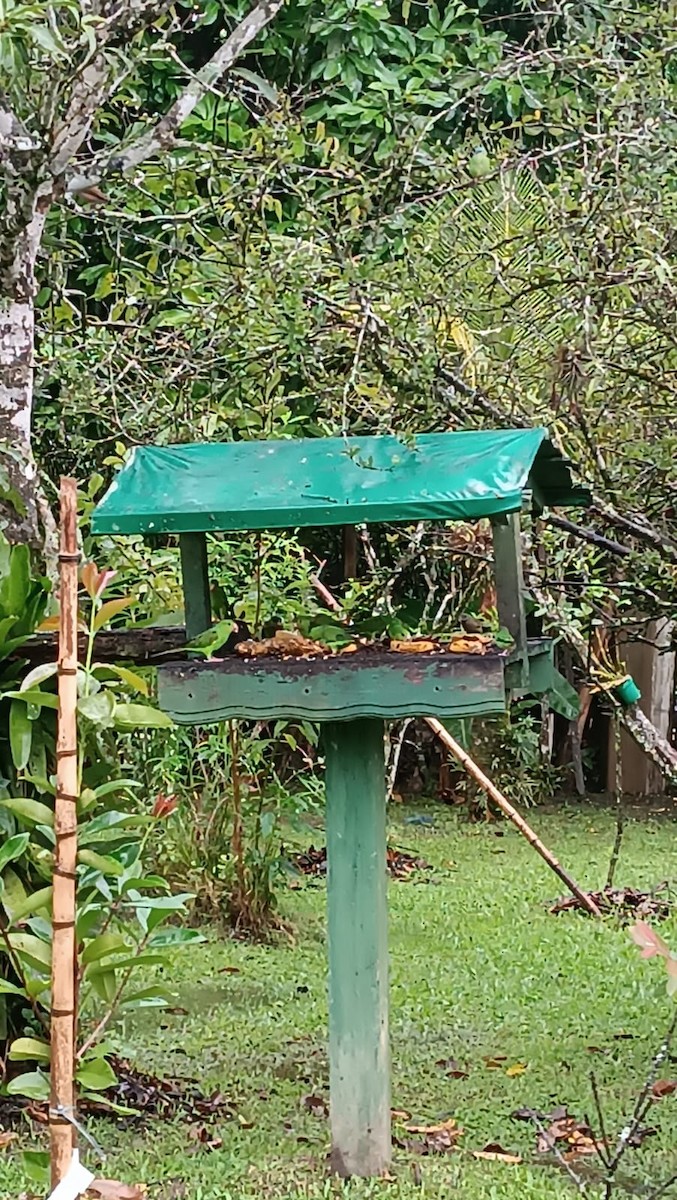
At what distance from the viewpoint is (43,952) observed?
242cm

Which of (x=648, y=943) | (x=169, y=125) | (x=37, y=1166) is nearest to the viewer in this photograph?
(x=648, y=943)

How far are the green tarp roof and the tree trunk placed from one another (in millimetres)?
732

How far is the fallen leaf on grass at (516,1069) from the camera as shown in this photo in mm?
4014

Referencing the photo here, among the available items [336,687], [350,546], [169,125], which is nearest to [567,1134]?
[336,687]

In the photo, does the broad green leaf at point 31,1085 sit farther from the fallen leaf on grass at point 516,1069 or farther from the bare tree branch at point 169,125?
the bare tree branch at point 169,125

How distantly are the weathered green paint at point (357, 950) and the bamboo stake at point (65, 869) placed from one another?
3.96 feet

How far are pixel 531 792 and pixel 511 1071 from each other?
5058mm

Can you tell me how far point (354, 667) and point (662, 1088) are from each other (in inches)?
69.0

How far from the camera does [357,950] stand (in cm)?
319

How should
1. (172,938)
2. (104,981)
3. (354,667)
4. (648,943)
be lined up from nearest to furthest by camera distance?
(648,943) < (172,938) < (104,981) < (354,667)

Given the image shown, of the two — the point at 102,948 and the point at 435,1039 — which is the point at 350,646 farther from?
the point at 435,1039

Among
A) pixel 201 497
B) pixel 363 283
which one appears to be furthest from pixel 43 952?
pixel 363 283

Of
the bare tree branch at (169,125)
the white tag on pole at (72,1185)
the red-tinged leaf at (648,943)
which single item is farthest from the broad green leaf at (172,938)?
the bare tree branch at (169,125)

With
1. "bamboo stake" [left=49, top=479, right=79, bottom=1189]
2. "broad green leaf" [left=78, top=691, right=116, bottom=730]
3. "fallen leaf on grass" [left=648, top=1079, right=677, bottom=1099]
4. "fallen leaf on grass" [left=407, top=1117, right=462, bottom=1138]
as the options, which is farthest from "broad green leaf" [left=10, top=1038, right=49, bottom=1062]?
"fallen leaf on grass" [left=648, top=1079, right=677, bottom=1099]
